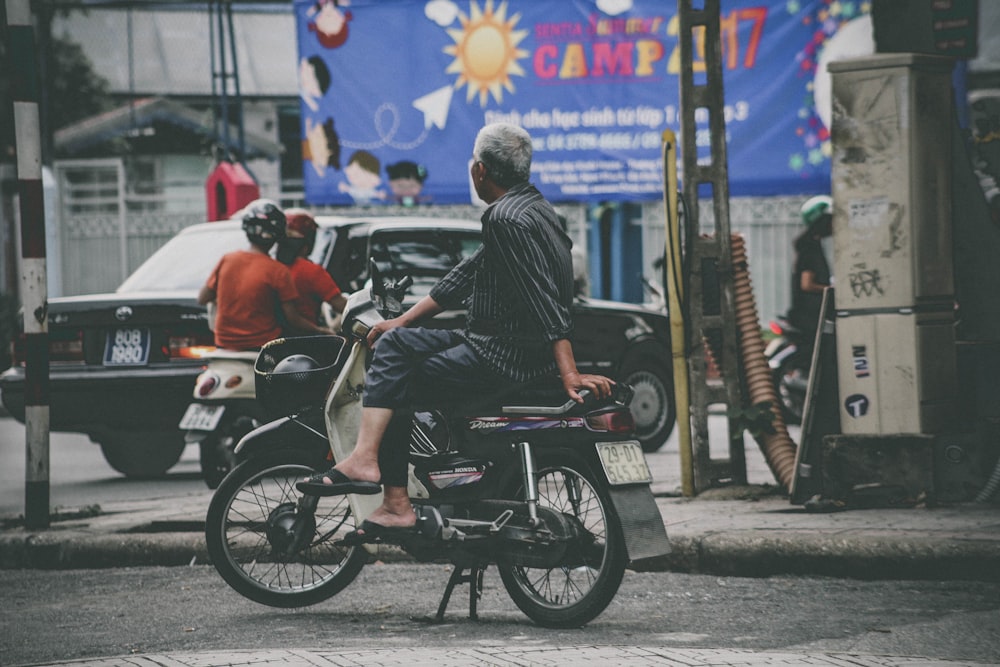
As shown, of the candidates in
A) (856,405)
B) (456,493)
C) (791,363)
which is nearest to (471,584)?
(456,493)

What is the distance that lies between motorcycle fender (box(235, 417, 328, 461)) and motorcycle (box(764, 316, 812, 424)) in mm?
7527

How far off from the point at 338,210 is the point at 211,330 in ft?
32.0

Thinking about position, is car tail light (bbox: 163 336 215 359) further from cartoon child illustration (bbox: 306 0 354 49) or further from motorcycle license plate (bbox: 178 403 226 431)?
cartoon child illustration (bbox: 306 0 354 49)

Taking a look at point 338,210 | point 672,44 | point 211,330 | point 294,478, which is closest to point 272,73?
point 338,210

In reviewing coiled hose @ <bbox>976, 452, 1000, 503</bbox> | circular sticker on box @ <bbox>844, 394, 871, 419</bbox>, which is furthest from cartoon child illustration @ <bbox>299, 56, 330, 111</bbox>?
coiled hose @ <bbox>976, 452, 1000, 503</bbox>

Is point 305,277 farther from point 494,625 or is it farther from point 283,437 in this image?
point 494,625

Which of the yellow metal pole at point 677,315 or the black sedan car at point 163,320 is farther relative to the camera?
the black sedan car at point 163,320

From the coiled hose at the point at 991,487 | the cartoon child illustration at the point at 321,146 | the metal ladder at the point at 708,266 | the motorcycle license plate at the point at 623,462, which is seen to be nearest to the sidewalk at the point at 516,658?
the motorcycle license plate at the point at 623,462

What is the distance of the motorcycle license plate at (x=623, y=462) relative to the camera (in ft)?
16.4

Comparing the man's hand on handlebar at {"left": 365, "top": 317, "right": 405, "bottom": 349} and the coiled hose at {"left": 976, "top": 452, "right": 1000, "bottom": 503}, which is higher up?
the man's hand on handlebar at {"left": 365, "top": 317, "right": 405, "bottom": 349}

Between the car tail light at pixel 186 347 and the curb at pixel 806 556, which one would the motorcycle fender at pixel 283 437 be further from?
the car tail light at pixel 186 347

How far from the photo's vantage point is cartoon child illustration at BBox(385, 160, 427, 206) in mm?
16281

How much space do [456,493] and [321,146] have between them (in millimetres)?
11551

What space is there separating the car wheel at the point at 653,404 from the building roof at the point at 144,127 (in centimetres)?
1405
